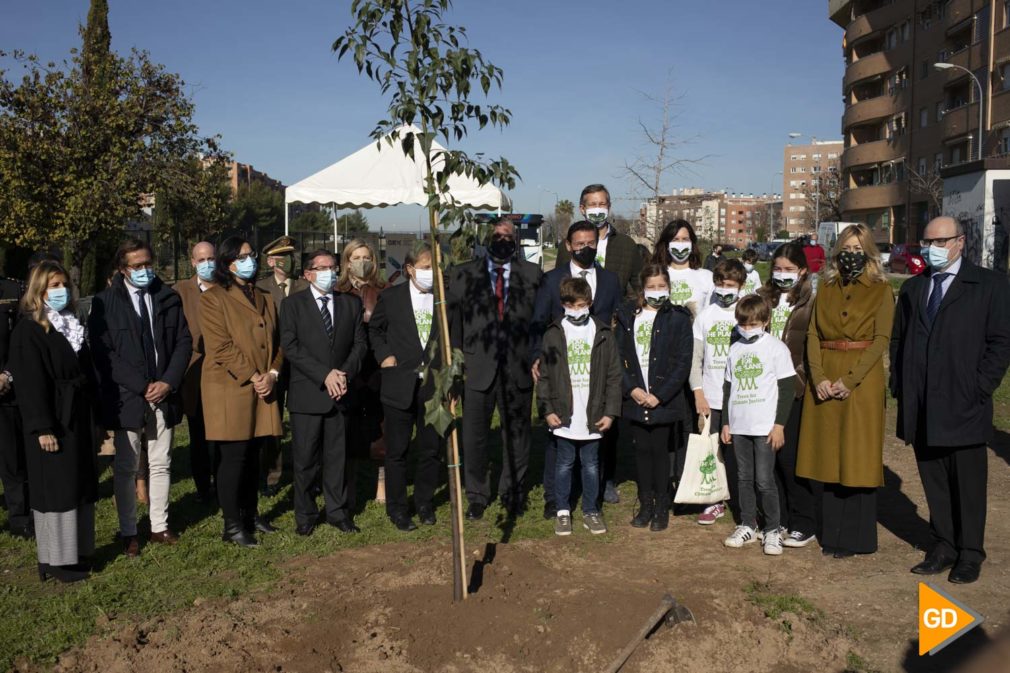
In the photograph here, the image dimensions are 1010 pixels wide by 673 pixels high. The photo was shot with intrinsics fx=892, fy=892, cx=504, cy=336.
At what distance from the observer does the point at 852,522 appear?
5.98 metres

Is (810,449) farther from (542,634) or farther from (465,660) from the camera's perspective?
(465,660)

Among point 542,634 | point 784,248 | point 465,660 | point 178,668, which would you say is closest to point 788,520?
point 784,248

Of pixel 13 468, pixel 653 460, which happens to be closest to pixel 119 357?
pixel 13 468

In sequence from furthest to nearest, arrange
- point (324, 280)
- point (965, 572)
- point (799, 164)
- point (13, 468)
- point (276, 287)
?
point (799, 164)
point (276, 287)
point (13, 468)
point (324, 280)
point (965, 572)

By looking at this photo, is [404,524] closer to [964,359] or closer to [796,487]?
[796,487]

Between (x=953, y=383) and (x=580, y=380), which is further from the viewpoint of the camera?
(x=580, y=380)

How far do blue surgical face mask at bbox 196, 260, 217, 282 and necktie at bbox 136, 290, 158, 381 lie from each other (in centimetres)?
56

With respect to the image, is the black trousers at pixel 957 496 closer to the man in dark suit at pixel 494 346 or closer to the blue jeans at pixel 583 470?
the blue jeans at pixel 583 470

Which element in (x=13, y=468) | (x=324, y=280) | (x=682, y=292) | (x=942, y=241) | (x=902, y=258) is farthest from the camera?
(x=902, y=258)

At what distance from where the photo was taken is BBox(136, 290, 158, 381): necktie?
6.22 m

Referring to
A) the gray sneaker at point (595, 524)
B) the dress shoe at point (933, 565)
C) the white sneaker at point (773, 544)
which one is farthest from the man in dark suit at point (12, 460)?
the dress shoe at point (933, 565)

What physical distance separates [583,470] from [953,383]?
2.54 m

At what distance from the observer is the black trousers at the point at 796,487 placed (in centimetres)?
622

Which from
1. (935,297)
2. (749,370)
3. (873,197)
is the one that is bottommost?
(749,370)
